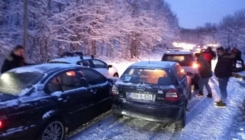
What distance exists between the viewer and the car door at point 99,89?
5.58 metres

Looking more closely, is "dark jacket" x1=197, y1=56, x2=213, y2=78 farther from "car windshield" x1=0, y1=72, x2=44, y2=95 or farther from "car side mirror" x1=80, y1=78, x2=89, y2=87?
"car windshield" x1=0, y1=72, x2=44, y2=95

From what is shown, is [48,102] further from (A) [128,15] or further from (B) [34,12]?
(A) [128,15]

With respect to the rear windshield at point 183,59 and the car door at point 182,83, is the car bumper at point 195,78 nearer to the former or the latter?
the rear windshield at point 183,59

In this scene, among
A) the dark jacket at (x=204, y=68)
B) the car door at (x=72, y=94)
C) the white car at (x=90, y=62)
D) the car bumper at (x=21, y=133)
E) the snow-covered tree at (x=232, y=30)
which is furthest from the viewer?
the snow-covered tree at (x=232, y=30)

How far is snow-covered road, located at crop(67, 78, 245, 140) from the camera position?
5.07 metres

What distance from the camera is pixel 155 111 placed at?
5105 mm

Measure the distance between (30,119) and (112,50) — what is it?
2504 cm

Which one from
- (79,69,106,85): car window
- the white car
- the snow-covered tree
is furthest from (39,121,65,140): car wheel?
the snow-covered tree

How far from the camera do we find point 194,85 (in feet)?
33.4

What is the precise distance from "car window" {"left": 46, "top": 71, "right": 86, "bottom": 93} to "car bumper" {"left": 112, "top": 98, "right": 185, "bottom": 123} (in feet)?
3.98

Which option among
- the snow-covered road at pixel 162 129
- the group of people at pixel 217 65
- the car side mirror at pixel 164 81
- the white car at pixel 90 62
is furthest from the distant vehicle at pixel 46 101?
the white car at pixel 90 62

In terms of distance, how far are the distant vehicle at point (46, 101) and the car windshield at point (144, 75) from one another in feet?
2.58

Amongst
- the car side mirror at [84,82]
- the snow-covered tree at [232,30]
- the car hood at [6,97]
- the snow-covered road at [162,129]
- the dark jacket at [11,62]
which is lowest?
the snow-covered road at [162,129]

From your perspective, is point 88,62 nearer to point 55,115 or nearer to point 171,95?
point 171,95
